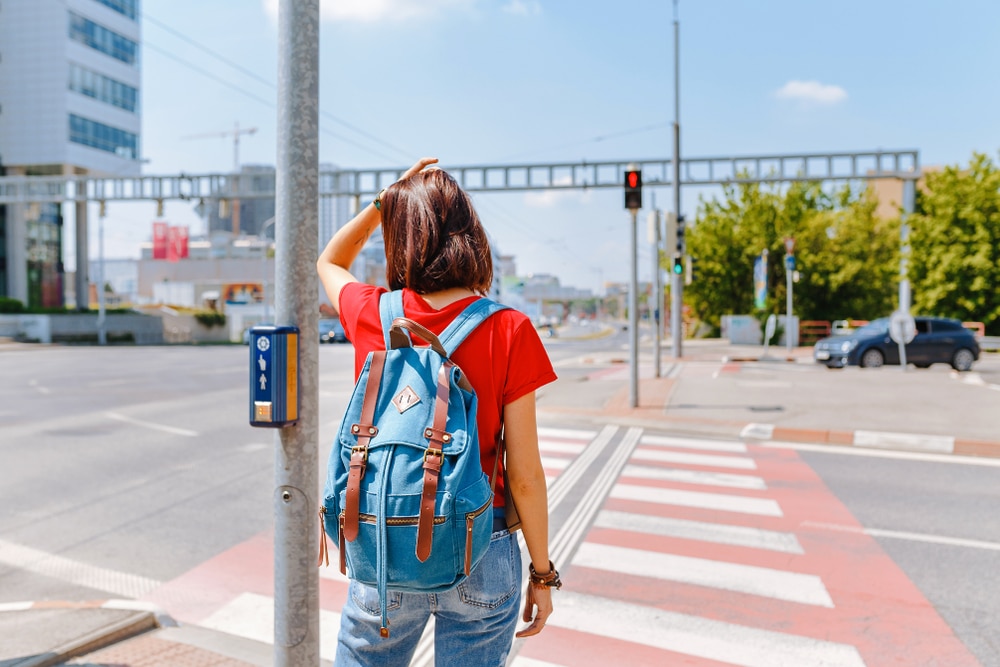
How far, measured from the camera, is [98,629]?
3686 millimetres

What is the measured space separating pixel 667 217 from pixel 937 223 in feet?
78.3

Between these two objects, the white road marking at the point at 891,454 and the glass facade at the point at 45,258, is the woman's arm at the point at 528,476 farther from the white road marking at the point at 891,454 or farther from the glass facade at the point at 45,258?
the glass facade at the point at 45,258

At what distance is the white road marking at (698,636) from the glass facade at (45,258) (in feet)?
183

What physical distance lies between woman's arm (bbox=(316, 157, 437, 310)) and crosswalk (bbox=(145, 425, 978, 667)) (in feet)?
7.45

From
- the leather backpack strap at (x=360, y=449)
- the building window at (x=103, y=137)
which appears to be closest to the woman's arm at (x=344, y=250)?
the leather backpack strap at (x=360, y=449)

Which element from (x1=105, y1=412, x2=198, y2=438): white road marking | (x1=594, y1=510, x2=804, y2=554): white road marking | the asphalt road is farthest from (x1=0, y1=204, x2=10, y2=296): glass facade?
(x1=594, y1=510, x2=804, y2=554): white road marking

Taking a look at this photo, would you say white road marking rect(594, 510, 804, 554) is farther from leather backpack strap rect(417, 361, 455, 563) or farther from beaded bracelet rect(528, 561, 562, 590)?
leather backpack strap rect(417, 361, 455, 563)

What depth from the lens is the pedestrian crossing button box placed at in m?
2.22

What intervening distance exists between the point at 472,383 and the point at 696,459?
7366mm

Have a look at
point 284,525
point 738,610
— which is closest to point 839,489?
point 738,610

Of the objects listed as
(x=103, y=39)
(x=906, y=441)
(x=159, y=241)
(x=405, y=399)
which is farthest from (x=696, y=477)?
(x=159, y=241)

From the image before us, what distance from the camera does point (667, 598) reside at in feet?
14.9

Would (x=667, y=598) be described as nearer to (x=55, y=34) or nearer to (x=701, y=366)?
(x=701, y=366)

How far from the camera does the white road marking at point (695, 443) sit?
31.0ft
